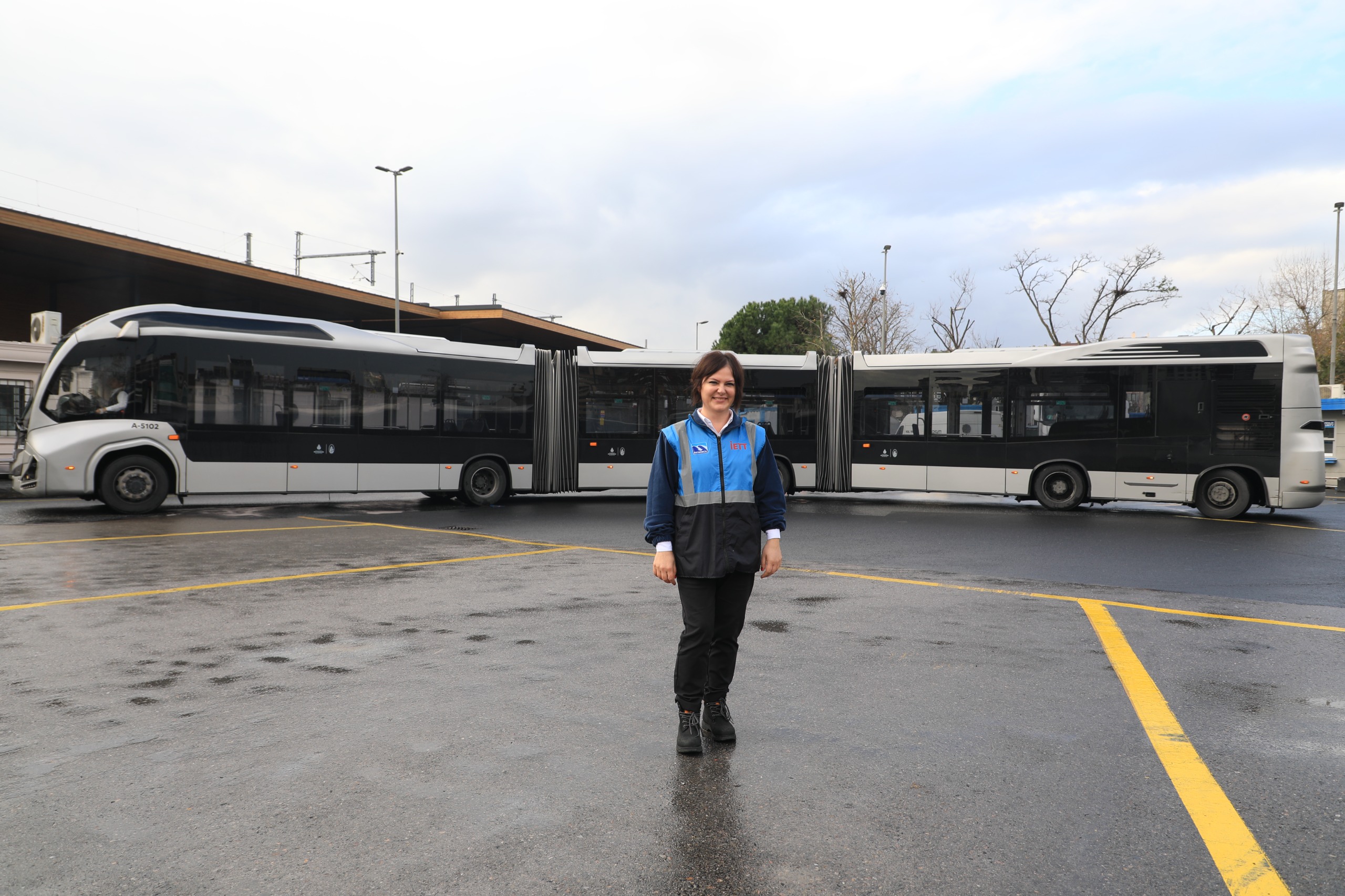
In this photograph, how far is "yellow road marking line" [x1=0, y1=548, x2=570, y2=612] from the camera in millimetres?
6988

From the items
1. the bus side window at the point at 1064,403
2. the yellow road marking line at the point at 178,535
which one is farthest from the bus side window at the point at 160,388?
the bus side window at the point at 1064,403

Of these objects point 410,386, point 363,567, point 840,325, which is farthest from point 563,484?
point 840,325

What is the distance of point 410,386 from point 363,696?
12509 millimetres

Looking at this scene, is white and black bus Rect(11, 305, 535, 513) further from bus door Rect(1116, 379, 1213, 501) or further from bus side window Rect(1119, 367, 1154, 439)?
bus door Rect(1116, 379, 1213, 501)

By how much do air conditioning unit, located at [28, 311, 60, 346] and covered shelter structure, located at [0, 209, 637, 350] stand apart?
1790mm

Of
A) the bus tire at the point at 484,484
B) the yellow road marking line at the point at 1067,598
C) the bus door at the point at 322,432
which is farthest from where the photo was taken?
the bus tire at the point at 484,484

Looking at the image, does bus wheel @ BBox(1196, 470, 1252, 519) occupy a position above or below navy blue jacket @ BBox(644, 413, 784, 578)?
below

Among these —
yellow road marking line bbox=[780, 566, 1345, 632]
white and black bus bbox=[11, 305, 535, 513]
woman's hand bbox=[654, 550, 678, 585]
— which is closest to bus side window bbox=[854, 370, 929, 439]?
white and black bus bbox=[11, 305, 535, 513]

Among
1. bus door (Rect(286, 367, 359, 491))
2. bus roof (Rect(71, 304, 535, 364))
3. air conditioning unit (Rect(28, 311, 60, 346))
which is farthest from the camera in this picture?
air conditioning unit (Rect(28, 311, 60, 346))

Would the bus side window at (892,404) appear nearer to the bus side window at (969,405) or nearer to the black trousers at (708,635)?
the bus side window at (969,405)

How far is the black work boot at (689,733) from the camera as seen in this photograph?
3.88 meters

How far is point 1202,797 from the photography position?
3473 millimetres

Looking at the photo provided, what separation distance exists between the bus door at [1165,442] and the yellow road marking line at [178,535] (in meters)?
12.6

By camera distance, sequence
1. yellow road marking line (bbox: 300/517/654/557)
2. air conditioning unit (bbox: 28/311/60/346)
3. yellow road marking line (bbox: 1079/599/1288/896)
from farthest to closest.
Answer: air conditioning unit (bbox: 28/311/60/346) < yellow road marking line (bbox: 300/517/654/557) < yellow road marking line (bbox: 1079/599/1288/896)
